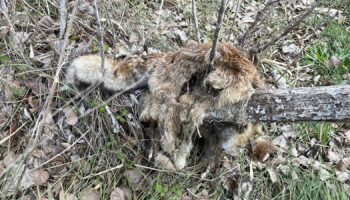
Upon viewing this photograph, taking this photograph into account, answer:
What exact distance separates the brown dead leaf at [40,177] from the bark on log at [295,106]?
1.00m

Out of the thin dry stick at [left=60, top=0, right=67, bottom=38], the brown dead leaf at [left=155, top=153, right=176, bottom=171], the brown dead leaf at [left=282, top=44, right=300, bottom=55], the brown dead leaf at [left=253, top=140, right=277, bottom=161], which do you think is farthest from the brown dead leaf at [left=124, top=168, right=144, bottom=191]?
the brown dead leaf at [left=282, top=44, right=300, bottom=55]

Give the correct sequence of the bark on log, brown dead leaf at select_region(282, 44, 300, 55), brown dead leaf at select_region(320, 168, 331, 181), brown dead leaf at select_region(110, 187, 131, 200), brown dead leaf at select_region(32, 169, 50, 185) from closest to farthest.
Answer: the bark on log
brown dead leaf at select_region(32, 169, 50, 185)
brown dead leaf at select_region(110, 187, 131, 200)
brown dead leaf at select_region(320, 168, 331, 181)
brown dead leaf at select_region(282, 44, 300, 55)

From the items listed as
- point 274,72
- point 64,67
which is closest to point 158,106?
point 64,67

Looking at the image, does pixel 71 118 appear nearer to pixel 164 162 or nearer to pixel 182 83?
pixel 164 162

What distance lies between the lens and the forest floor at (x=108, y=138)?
254 cm

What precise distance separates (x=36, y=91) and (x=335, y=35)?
8.96ft

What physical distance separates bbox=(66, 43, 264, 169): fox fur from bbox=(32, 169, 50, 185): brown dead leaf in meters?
0.58

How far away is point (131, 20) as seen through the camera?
3375 millimetres

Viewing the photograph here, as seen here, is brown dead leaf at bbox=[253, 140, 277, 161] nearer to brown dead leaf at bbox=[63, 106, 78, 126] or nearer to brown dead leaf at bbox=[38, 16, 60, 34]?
brown dead leaf at bbox=[63, 106, 78, 126]

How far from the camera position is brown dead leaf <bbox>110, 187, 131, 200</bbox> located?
2562 millimetres

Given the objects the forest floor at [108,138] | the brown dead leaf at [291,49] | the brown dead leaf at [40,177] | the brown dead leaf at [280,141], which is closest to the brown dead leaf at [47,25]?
the forest floor at [108,138]

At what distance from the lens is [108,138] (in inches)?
104

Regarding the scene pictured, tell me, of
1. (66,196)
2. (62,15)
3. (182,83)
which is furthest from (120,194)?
(62,15)

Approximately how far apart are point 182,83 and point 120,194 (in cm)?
80
